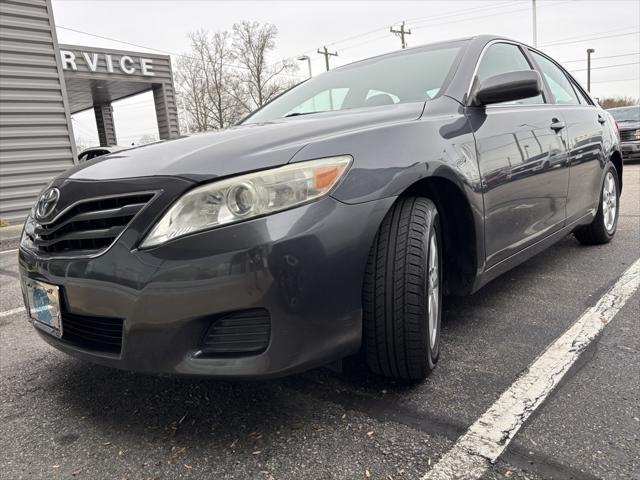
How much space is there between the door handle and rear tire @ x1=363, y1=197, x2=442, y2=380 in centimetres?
152

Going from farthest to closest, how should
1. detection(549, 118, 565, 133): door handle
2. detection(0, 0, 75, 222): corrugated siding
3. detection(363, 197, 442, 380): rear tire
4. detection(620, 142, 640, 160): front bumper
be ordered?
1. detection(620, 142, 640, 160): front bumper
2. detection(0, 0, 75, 222): corrugated siding
3. detection(549, 118, 565, 133): door handle
4. detection(363, 197, 442, 380): rear tire

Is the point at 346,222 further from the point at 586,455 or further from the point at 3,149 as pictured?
the point at 3,149

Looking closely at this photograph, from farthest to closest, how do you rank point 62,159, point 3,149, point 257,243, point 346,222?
point 62,159
point 3,149
point 346,222
point 257,243

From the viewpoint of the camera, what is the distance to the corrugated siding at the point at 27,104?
7.75 metres

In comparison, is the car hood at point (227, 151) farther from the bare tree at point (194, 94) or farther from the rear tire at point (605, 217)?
the bare tree at point (194, 94)

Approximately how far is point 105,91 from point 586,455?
15751 millimetres

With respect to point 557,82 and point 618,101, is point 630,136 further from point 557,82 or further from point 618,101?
point 618,101

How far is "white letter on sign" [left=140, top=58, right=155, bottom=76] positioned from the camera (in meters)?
13.1

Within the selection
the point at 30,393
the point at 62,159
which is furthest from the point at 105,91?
the point at 30,393

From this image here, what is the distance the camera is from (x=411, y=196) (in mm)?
1896

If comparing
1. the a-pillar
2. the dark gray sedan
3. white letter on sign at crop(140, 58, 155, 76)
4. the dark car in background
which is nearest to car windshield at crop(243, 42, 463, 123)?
the dark gray sedan

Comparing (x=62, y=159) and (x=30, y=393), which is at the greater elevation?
(x=62, y=159)

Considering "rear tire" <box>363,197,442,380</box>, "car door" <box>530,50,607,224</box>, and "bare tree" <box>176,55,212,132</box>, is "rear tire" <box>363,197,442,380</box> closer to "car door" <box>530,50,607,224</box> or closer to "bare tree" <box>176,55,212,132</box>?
"car door" <box>530,50,607,224</box>

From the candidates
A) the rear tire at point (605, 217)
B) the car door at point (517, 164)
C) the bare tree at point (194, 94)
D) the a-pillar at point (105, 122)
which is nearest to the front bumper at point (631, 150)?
the rear tire at point (605, 217)
